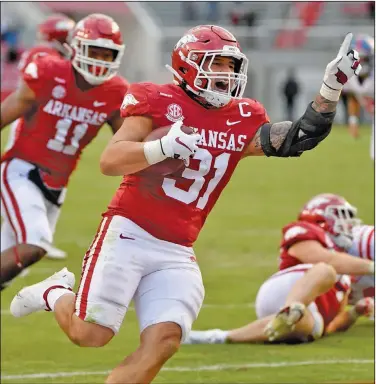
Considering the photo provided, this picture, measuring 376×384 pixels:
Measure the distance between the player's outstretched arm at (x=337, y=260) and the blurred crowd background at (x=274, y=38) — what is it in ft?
65.8

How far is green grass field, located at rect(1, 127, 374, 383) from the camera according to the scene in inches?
213

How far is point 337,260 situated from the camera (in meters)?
6.06

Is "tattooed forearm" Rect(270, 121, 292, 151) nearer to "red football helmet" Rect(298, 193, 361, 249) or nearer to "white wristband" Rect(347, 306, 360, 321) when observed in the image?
"red football helmet" Rect(298, 193, 361, 249)

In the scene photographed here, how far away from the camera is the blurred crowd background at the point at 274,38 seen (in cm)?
2695

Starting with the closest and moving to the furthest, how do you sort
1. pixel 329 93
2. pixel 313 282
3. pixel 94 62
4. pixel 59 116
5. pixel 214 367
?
pixel 329 93 < pixel 214 367 < pixel 313 282 < pixel 94 62 < pixel 59 116

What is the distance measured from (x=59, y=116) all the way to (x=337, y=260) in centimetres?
181

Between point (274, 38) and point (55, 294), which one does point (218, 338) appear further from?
point (274, 38)

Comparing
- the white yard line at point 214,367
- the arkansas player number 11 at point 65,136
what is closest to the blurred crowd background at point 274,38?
the arkansas player number 11 at point 65,136

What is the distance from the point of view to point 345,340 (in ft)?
20.3

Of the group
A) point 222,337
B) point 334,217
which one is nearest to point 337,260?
point 334,217

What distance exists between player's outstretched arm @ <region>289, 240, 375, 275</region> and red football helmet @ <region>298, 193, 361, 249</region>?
0.26 metres

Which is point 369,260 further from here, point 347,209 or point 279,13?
point 279,13

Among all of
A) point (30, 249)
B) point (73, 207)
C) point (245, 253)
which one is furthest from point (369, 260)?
point (73, 207)

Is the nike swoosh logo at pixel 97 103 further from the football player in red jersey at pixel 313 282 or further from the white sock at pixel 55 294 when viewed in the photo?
the white sock at pixel 55 294
